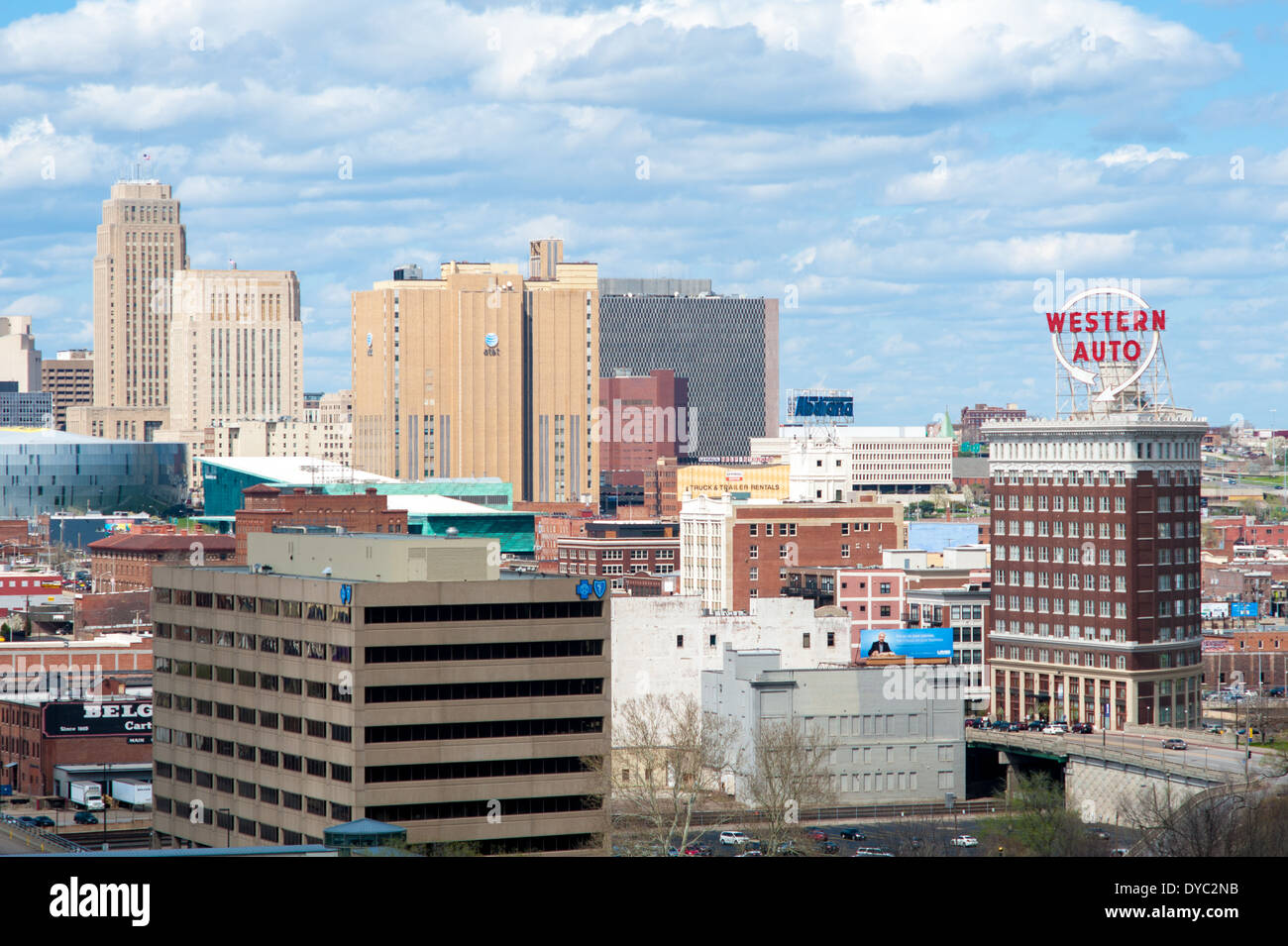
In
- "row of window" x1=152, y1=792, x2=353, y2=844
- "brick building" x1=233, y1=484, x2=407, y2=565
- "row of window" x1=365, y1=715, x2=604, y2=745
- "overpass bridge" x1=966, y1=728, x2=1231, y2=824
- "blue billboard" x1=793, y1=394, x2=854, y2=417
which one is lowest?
"overpass bridge" x1=966, y1=728, x2=1231, y2=824

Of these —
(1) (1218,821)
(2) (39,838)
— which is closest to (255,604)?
(2) (39,838)

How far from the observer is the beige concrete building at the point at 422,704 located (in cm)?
6166

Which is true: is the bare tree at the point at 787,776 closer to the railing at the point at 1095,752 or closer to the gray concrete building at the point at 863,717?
the gray concrete building at the point at 863,717

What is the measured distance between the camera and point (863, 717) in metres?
97.2

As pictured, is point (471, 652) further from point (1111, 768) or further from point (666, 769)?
point (1111, 768)

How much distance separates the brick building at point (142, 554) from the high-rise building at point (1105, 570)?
7776 cm

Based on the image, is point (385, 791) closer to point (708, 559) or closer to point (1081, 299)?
point (1081, 299)

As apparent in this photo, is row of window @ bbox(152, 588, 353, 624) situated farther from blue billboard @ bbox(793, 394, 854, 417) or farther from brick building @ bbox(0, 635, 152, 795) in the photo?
blue billboard @ bbox(793, 394, 854, 417)

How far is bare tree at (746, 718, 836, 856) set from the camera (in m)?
74.4

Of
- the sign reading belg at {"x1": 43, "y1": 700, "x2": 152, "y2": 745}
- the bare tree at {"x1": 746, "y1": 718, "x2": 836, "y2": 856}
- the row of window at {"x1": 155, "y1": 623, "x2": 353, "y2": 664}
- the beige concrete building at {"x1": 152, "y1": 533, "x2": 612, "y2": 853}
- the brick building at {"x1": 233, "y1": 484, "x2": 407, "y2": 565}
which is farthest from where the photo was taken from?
the brick building at {"x1": 233, "y1": 484, "x2": 407, "y2": 565}

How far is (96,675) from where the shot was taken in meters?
122

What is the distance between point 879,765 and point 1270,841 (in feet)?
150

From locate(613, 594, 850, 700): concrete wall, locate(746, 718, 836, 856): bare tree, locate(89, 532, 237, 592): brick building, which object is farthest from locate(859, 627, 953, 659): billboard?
locate(89, 532, 237, 592): brick building

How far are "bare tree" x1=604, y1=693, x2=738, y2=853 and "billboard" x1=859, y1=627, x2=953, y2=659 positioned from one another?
15.7 metres
